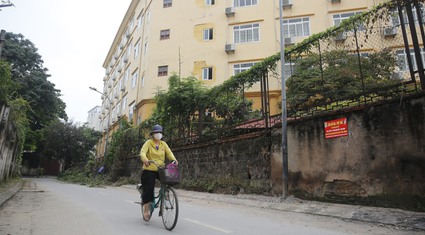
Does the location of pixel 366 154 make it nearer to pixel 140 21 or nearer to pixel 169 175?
pixel 169 175

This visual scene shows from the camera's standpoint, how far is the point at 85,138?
1652 inches

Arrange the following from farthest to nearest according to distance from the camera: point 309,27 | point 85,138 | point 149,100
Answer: point 85,138 < point 149,100 < point 309,27

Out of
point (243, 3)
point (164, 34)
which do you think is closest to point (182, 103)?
point (243, 3)

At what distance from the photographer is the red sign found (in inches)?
307

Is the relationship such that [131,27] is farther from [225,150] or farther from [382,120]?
[382,120]

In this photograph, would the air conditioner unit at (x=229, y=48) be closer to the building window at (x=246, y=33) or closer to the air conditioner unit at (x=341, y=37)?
the building window at (x=246, y=33)

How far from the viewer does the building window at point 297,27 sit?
24.3 metres

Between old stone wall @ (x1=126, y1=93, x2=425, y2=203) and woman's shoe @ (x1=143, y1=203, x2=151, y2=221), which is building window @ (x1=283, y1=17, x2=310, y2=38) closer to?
old stone wall @ (x1=126, y1=93, x2=425, y2=203)

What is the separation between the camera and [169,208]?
5.39m

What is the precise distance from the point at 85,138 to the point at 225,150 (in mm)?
34557

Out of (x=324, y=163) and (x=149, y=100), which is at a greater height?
(x=149, y=100)

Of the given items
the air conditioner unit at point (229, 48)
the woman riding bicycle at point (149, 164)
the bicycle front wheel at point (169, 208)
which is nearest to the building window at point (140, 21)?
the air conditioner unit at point (229, 48)

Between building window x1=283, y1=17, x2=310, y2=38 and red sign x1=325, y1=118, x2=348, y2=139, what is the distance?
17565 mm

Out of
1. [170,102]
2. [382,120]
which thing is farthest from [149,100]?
[382,120]
